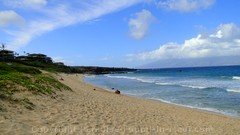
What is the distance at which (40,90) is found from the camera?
17.1 m

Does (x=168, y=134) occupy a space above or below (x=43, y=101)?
below

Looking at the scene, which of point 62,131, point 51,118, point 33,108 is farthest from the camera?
point 33,108

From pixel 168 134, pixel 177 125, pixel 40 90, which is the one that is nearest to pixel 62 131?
pixel 168 134

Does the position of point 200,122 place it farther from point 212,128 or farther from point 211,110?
point 211,110

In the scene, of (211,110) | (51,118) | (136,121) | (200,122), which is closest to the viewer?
(51,118)

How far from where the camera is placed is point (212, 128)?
1473 cm

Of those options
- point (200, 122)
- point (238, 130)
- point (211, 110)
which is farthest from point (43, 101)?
point (211, 110)

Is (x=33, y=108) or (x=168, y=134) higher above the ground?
(x=33, y=108)

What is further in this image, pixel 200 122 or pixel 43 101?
pixel 200 122

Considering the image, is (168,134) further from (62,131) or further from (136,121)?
(62,131)

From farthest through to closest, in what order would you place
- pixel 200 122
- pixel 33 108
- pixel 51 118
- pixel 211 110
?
1. pixel 211 110
2. pixel 200 122
3. pixel 33 108
4. pixel 51 118

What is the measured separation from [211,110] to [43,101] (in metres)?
11.9

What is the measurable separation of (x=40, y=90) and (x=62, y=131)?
23.4 feet

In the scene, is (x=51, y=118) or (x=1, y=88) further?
(x=1, y=88)
